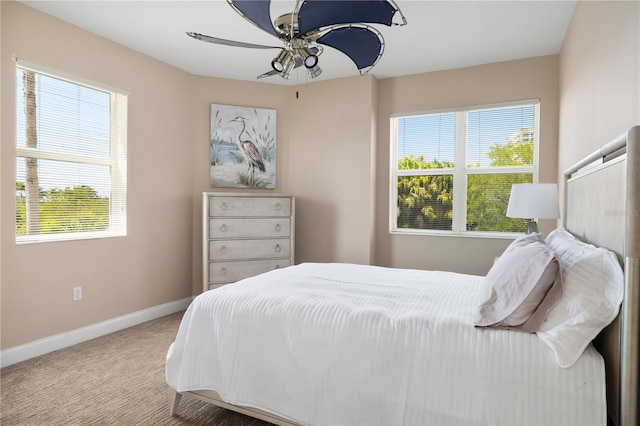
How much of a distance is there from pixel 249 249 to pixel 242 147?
1206mm

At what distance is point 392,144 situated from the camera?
13.9 feet

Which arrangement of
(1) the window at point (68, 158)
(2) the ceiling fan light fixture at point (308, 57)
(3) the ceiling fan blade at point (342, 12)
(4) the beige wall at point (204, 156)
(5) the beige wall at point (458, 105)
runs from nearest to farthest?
(3) the ceiling fan blade at point (342, 12), (2) the ceiling fan light fixture at point (308, 57), (4) the beige wall at point (204, 156), (1) the window at point (68, 158), (5) the beige wall at point (458, 105)

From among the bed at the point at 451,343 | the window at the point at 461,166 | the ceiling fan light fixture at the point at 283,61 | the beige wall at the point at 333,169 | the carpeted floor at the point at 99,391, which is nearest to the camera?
the bed at the point at 451,343

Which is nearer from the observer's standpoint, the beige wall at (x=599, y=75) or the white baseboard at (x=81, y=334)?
the beige wall at (x=599, y=75)

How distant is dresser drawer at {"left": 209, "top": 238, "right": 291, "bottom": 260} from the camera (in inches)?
151

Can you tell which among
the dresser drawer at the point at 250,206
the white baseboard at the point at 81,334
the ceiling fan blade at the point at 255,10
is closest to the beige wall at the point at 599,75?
the ceiling fan blade at the point at 255,10

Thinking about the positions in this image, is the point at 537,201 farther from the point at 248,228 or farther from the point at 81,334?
the point at 81,334

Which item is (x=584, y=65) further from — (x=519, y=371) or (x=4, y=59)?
(x=4, y=59)

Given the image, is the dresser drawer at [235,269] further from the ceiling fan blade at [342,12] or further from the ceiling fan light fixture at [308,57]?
the ceiling fan blade at [342,12]

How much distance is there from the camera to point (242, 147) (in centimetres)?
437

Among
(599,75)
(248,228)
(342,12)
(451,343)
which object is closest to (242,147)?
(248,228)

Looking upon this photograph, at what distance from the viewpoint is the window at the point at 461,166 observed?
3754 mm

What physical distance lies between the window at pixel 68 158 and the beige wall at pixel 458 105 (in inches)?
103

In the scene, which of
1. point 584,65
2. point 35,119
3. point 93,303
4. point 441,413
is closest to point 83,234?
point 93,303
